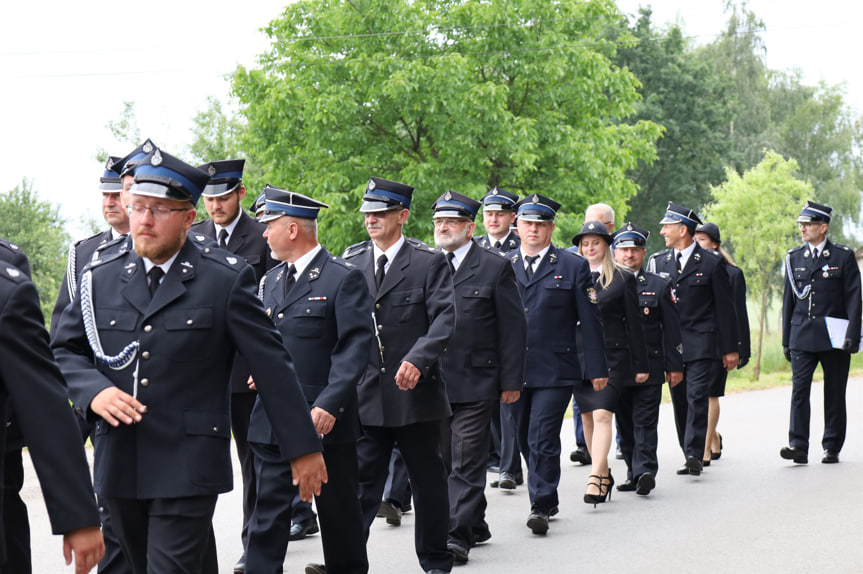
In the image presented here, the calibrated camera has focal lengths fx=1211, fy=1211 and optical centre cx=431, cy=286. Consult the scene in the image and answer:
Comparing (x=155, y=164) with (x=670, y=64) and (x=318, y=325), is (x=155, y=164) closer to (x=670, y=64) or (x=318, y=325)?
(x=318, y=325)

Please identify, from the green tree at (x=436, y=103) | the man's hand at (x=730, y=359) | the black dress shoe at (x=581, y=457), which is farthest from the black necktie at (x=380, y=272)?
the green tree at (x=436, y=103)

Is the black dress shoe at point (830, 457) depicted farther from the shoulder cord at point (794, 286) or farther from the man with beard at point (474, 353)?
the man with beard at point (474, 353)

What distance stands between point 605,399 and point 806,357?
3565mm

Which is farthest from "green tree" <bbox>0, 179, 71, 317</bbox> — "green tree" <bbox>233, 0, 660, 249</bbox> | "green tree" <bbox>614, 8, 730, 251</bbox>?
"green tree" <bbox>614, 8, 730, 251</bbox>

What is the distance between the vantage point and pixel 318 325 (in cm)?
646

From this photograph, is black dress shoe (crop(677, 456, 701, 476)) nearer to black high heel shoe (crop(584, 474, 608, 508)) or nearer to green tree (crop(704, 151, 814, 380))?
black high heel shoe (crop(584, 474, 608, 508))

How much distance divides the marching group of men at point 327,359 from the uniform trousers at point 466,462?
2cm

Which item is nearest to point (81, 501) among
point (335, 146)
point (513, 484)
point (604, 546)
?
point (604, 546)

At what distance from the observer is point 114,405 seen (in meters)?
4.49

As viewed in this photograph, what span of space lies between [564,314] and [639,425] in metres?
1.79

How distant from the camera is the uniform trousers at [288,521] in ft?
20.2

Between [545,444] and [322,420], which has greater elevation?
[322,420]

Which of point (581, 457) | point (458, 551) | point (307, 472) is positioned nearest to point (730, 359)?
point (581, 457)

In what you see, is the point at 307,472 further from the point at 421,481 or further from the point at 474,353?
the point at 474,353
